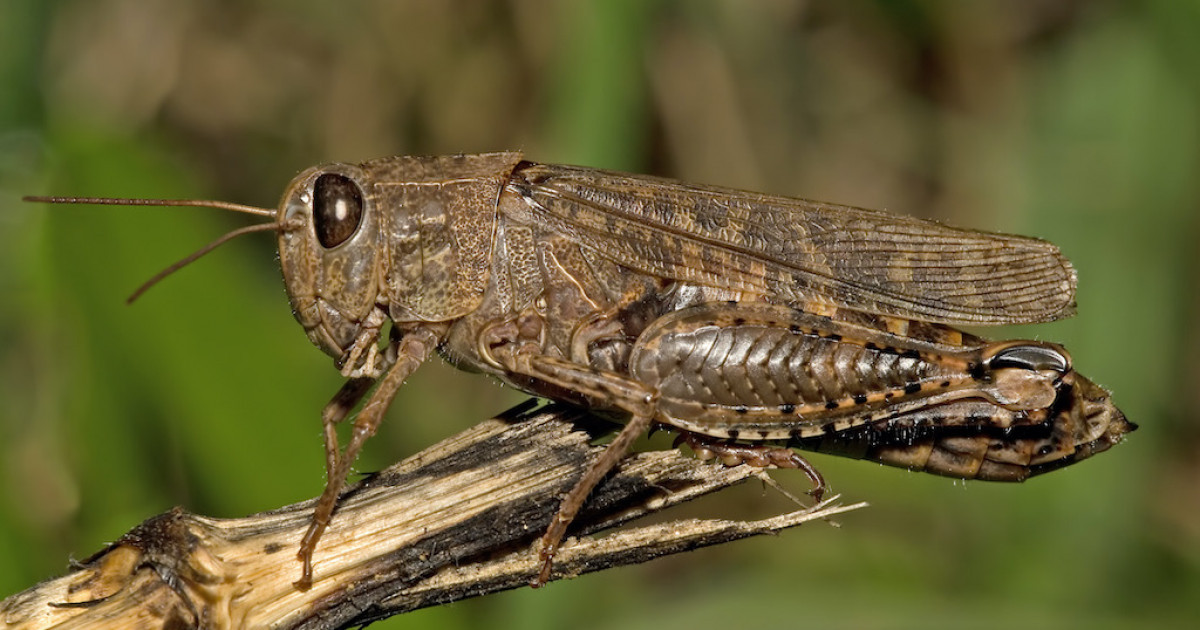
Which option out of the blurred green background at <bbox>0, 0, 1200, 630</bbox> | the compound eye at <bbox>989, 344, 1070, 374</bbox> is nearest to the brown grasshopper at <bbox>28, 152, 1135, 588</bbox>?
the compound eye at <bbox>989, 344, 1070, 374</bbox>

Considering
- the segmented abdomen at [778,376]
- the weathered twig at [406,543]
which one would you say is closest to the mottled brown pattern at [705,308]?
the segmented abdomen at [778,376]

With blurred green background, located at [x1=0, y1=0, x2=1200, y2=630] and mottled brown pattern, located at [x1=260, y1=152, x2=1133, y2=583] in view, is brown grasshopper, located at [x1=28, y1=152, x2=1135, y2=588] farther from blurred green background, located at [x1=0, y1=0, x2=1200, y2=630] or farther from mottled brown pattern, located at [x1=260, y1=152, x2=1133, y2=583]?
blurred green background, located at [x1=0, y1=0, x2=1200, y2=630]

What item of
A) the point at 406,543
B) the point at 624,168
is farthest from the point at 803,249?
the point at 406,543

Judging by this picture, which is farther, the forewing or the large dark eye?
the forewing

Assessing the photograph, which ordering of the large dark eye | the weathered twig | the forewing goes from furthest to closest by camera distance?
1. the forewing
2. the large dark eye
3. the weathered twig

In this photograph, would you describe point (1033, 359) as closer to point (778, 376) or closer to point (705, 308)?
point (778, 376)

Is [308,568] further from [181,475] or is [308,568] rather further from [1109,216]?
[1109,216]

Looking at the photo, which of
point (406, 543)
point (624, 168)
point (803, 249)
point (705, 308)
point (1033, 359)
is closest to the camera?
point (406, 543)
